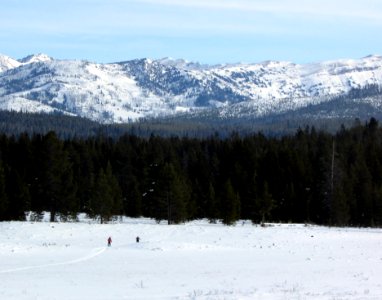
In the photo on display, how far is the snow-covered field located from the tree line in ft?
26.7

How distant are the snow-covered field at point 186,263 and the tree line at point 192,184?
8.14 meters

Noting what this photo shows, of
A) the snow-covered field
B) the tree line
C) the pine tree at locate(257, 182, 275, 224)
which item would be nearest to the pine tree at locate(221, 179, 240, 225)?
the tree line

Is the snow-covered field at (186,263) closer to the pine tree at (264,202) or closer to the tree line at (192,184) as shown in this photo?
the tree line at (192,184)

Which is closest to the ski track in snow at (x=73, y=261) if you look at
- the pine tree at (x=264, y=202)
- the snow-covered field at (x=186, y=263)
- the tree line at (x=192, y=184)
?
the snow-covered field at (x=186, y=263)

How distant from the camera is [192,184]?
9038cm

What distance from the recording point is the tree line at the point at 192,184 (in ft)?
234

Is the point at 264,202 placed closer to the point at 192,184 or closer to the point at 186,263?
the point at 192,184

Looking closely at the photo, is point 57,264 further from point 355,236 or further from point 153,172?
point 153,172

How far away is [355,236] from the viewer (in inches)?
2311

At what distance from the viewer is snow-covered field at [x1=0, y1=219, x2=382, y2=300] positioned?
25.4m

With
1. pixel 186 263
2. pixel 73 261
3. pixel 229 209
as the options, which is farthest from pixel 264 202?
pixel 73 261

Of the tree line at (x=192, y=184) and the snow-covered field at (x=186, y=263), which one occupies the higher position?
the tree line at (x=192, y=184)

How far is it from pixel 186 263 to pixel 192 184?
52258 millimetres

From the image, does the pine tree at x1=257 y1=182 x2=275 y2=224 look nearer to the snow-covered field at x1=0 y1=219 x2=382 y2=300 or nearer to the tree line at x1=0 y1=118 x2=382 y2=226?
the tree line at x1=0 y1=118 x2=382 y2=226
